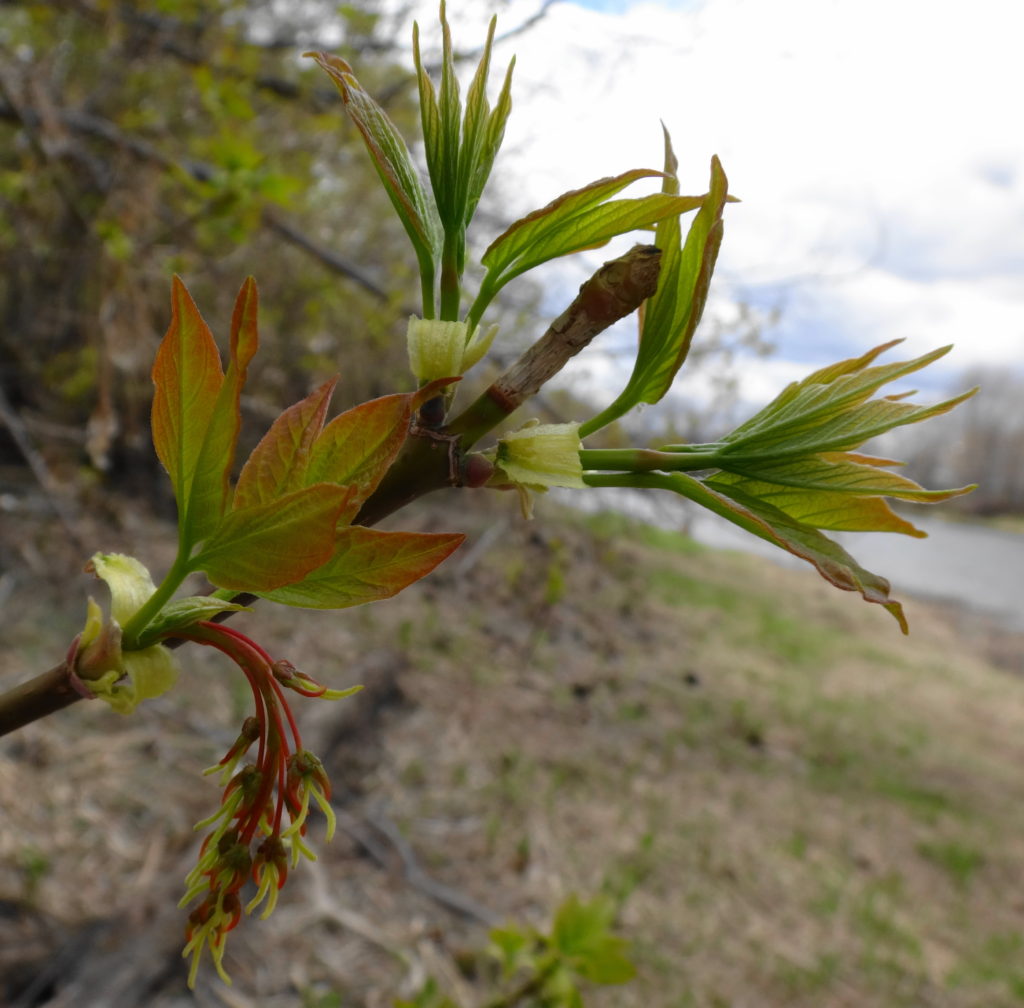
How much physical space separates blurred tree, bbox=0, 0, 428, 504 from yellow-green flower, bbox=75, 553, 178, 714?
1697 mm

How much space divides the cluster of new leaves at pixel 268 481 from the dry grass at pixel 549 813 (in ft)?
6.17

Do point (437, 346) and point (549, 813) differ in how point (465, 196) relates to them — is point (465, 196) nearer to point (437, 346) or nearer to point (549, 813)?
point (437, 346)

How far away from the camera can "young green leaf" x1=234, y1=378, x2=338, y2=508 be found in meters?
0.35

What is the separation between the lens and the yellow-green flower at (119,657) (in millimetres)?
352

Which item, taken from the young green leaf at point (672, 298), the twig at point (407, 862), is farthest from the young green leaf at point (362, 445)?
the twig at point (407, 862)

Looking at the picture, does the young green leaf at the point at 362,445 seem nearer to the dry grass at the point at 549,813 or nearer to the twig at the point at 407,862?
the dry grass at the point at 549,813

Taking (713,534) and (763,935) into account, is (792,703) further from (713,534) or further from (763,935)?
(713,534)

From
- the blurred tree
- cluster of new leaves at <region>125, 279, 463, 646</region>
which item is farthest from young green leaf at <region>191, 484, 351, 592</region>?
the blurred tree

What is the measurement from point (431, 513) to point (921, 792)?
345cm

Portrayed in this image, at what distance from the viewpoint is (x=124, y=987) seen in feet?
5.89

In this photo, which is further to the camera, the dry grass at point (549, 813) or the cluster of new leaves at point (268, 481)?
the dry grass at point (549, 813)

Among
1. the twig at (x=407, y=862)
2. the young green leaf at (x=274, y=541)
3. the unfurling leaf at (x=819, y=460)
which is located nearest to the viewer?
the young green leaf at (x=274, y=541)

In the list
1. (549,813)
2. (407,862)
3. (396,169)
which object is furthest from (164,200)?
(396,169)

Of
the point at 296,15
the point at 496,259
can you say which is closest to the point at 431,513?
the point at 296,15
